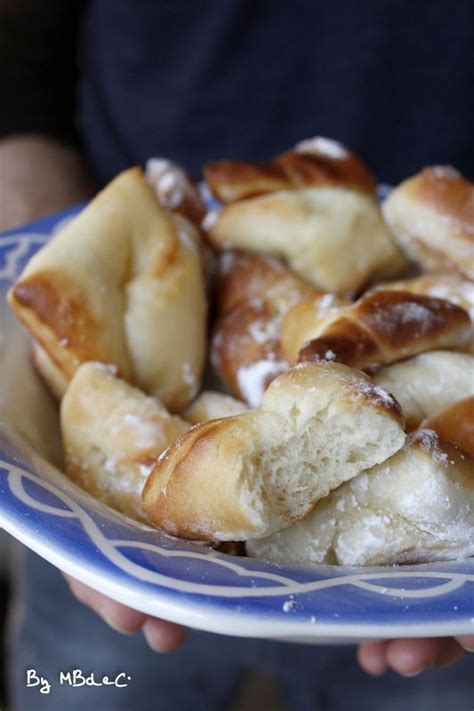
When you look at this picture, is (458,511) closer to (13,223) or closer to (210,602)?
(210,602)

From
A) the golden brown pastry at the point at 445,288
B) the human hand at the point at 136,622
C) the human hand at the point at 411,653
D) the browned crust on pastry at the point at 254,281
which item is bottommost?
the human hand at the point at 411,653

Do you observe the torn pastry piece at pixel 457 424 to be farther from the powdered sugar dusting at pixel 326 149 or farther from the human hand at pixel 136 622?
the powdered sugar dusting at pixel 326 149

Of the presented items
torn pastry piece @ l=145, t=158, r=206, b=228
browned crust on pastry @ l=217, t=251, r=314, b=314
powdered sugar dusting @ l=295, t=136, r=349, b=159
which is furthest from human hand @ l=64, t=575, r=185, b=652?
powdered sugar dusting @ l=295, t=136, r=349, b=159

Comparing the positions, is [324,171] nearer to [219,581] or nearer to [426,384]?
[426,384]

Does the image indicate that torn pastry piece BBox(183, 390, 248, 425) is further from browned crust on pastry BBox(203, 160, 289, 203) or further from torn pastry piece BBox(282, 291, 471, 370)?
browned crust on pastry BBox(203, 160, 289, 203)

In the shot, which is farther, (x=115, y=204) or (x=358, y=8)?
(x=358, y=8)

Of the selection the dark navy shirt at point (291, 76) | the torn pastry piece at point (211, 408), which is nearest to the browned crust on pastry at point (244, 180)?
the torn pastry piece at point (211, 408)

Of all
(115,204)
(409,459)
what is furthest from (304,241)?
(409,459)
